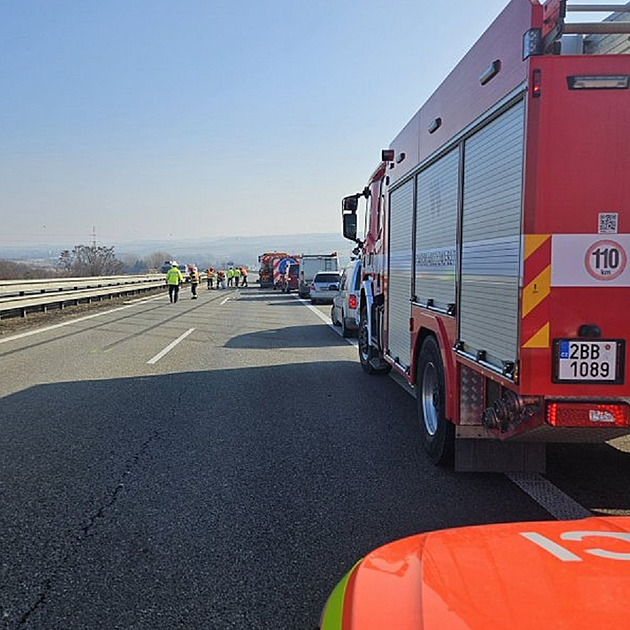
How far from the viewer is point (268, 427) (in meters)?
7.12

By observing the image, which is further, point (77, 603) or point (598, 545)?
point (77, 603)

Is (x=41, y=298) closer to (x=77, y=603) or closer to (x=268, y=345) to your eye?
(x=268, y=345)

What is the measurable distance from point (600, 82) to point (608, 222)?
0.79m

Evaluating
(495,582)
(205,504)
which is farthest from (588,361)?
(205,504)

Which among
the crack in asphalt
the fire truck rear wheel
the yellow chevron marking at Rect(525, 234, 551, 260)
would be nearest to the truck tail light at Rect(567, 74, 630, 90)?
the yellow chevron marking at Rect(525, 234, 551, 260)

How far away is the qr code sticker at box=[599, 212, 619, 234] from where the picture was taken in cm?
388

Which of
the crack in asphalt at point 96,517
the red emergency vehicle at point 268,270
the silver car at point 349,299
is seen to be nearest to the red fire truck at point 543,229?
the crack in asphalt at point 96,517

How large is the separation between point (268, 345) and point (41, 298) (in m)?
9.90

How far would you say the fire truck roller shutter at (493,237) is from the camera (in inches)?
160

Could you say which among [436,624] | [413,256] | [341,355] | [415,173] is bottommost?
[341,355]

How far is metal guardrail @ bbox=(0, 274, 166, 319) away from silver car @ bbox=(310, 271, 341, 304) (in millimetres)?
9114

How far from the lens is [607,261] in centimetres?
392

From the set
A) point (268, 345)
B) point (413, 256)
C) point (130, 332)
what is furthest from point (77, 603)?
point (130, 332)

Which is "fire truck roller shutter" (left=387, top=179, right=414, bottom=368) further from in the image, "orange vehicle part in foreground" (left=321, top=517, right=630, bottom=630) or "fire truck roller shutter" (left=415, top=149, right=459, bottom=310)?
"orange vehicle part in foreground" (left=321, top=517, right=630, bottom=630)
